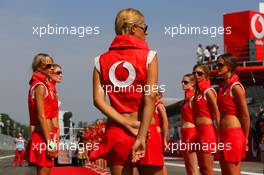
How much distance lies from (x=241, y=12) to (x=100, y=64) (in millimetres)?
32949

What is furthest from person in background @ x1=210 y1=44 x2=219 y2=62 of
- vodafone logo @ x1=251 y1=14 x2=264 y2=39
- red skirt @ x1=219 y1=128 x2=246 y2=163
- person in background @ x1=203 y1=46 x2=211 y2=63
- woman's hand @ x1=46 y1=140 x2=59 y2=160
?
woman's hand @ x1=46 y1=140 x2=59 y2=160

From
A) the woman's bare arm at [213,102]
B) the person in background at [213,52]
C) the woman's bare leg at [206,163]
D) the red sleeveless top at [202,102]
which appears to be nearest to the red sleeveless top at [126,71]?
the woman's bare arm at [213,102]

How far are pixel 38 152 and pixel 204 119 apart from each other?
9.45 ft

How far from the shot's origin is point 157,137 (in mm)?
4086

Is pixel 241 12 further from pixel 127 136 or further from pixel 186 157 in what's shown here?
pixel 127 136

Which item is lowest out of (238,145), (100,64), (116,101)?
(238,145)

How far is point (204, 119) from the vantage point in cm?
825

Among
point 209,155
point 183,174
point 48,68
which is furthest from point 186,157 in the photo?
point 183,174

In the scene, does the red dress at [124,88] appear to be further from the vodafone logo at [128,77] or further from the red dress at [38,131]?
the red dress at [38,131]

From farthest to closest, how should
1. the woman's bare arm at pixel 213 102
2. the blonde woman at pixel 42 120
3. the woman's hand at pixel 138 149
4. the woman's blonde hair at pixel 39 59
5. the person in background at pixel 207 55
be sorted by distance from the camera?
the person in background at pixel 207 55
the woman's bare arm at pixel 213 102
the woman's blonde hair at pixel 39 59
the blonde woman at pixel 42 120
the woman's hand at pixel 138 149

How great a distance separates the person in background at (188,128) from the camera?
8.80 m

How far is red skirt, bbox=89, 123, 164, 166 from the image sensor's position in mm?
3976

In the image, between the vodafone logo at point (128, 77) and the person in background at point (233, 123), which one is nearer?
the vodafone logo at point (128, 77)

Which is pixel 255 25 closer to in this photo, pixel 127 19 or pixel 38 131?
pixel 38 131
